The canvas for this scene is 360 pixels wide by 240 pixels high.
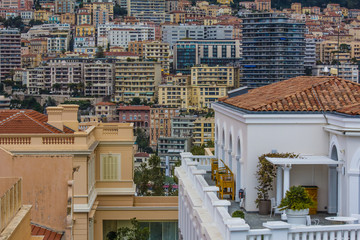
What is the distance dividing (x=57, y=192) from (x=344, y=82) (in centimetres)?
470

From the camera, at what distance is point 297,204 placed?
1109 cm

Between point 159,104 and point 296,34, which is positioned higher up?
point 296,34

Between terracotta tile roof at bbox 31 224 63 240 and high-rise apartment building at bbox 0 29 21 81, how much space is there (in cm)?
17274

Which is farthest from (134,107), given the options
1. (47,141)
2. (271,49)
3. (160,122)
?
(47,141)

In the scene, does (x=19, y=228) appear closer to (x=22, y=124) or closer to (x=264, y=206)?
(x=264, y=206)

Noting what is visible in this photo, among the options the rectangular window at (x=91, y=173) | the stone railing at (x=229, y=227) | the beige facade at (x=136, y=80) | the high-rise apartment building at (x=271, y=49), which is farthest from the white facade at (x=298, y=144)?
the beige facade at (x=136, y=80)

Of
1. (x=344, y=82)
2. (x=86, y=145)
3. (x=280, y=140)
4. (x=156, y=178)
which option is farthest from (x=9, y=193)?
(x=156, y=178)

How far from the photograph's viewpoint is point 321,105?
43.6ft

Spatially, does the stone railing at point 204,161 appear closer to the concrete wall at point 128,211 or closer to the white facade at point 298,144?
the concrete wall at point 128,211

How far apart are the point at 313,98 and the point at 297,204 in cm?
285

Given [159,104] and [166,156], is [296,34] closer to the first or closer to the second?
[159,104]

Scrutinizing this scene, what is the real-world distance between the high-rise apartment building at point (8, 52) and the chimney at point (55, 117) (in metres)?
165

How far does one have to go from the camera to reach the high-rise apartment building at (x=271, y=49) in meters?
158

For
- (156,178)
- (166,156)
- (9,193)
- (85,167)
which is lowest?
(166,156)
